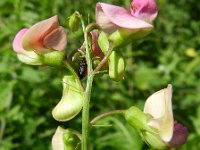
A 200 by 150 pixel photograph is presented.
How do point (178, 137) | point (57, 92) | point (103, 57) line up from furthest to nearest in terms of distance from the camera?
point (57, 92) → point (103, 57) → point (178, 137)

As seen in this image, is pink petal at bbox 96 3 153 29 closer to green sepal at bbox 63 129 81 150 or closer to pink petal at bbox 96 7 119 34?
pink petal at bbox 96 7 119 34

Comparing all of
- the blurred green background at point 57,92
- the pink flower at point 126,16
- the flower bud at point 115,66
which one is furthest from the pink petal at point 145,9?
the blurred green background at point 57,92

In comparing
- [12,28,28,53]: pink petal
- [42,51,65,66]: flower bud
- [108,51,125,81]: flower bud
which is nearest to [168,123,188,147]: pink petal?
[108,51,125,81]: flower bud

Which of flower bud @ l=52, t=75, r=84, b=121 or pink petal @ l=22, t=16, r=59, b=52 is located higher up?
pink petal @ l=22, t=16, r=59, b=52

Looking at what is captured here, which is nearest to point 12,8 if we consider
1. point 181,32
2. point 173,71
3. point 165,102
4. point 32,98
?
point 32,98

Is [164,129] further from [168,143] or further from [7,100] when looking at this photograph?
[7,100]

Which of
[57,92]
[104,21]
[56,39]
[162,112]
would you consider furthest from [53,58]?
[57,92]

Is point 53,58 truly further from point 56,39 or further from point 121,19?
point 121,19
